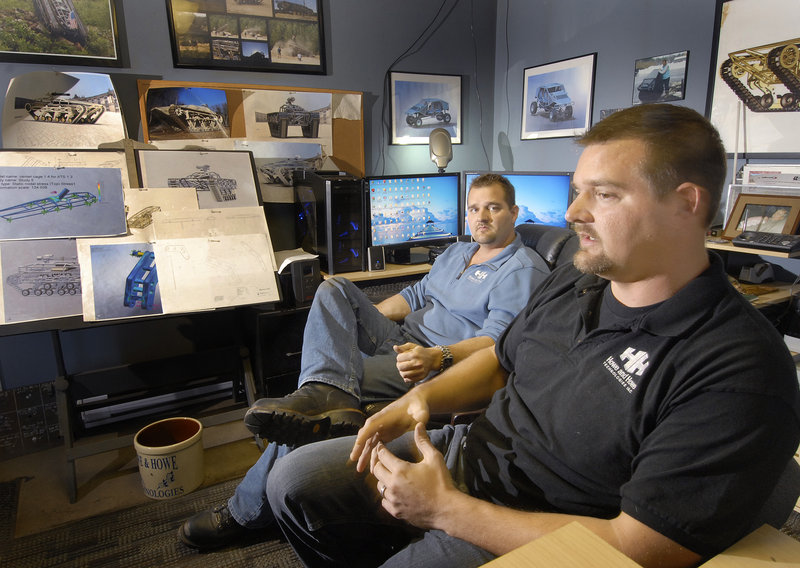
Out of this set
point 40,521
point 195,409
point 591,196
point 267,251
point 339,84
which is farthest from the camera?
point 339,84

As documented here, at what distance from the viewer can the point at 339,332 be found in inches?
66.1

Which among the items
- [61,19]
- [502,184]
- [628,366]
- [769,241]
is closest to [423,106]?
[502,184]

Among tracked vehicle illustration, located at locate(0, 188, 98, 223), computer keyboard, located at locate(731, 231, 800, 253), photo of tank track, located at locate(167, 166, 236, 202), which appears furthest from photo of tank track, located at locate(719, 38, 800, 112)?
tracked vehicle illustration, located at locate(0, 188, 98, 223)

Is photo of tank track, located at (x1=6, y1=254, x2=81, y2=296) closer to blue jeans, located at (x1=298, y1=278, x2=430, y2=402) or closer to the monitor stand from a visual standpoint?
blue jeans, located at (x1=298, y1=278, x2=430, y2=402)

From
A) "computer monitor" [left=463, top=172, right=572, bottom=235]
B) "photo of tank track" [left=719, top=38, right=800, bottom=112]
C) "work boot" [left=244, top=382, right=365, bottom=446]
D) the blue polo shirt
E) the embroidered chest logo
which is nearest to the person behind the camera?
the embroidered chest logo

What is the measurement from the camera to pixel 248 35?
2590 mm

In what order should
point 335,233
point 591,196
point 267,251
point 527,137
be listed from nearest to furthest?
1. point 591,196
2. point 267,251
3. point 335,233
4. point 527,137

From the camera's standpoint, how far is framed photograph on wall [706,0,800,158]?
207 cm

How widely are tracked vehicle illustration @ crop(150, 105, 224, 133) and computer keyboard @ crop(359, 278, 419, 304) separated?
1.14m

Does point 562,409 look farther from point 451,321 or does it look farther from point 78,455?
point 78,455

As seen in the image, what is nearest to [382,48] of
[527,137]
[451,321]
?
[527,137]

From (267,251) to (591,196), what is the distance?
5.25 ft

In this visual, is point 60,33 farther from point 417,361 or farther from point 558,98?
point 558,98

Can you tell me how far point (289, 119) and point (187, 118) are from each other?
52 cm
